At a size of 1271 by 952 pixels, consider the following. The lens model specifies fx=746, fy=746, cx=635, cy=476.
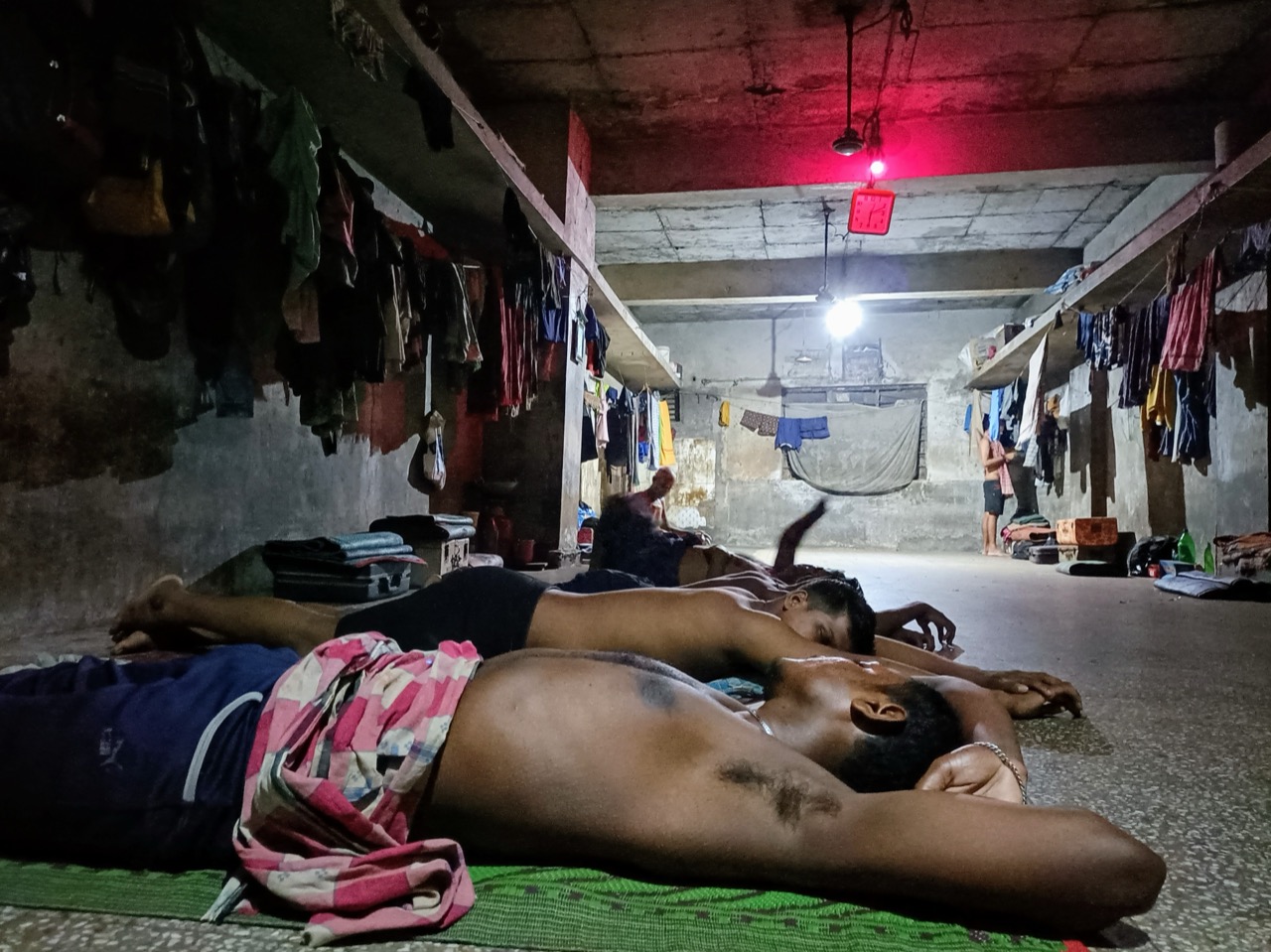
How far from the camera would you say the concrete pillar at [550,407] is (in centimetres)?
652

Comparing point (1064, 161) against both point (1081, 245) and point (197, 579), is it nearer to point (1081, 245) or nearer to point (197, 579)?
point (1081, 245)

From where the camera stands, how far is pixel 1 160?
8.62 ft

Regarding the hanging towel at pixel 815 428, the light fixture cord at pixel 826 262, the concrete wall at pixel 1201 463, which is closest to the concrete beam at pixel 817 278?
the light fixture cord at pixel 826 262

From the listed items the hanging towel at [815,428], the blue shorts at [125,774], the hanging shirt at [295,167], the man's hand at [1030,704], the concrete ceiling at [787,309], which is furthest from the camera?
the hanging towel at [815,428]

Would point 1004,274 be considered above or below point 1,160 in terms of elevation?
above

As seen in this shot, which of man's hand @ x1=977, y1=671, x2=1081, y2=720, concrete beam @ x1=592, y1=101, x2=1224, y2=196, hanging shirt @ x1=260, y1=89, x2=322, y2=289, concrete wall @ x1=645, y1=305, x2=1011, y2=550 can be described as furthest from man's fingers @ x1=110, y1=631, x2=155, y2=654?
concrete wall @ x1=645, y1=305, x2=1011, y2=550

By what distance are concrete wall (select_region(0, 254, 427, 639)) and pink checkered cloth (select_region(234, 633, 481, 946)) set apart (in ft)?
8.05

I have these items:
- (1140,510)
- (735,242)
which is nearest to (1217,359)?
(1140,510)

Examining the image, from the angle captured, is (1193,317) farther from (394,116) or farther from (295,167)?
(295,167)

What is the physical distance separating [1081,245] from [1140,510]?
12.6ft

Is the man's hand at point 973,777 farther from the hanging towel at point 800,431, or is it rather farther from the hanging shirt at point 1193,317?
the hanging towel at point 800,431

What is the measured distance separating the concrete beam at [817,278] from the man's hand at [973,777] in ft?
33.5

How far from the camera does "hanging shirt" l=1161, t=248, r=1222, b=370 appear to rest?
Answer: 237 inches

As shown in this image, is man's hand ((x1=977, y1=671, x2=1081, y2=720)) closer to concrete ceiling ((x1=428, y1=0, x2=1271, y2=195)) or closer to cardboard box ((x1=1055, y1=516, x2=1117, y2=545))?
concrete ceiling ((x1=428, y1=0, x2=1271, y2=195))
